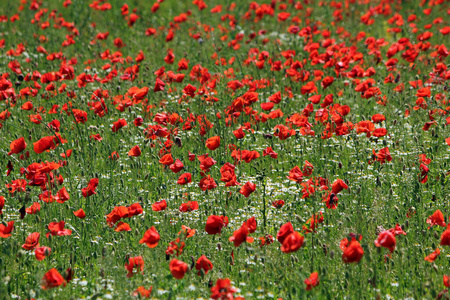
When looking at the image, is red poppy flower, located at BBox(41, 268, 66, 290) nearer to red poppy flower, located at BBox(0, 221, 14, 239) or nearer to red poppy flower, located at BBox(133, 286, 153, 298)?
red poppy flower, located at BBox(133, 286, 153, 298)

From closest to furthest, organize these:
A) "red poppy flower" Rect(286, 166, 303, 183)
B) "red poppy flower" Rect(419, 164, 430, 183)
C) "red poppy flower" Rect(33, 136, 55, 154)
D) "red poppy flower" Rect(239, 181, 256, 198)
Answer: "red poppy flower" Rect(239, 181, 256, 198), "red poppy flower" Rect(286, 166, 303, 183), "red poppy flower" Rect(419, 164, 430, 183), "red poppy flower" Rect(33, 136, 55, 154)

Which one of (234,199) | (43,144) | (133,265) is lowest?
(234,199)

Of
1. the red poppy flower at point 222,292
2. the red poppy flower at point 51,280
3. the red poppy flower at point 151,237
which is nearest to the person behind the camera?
the red poppy flower at point 222,292

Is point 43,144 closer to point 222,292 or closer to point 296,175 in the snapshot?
point 296,175

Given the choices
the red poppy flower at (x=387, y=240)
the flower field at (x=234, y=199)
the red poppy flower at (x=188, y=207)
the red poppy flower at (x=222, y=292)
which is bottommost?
the flower field at (x=234, y=199)

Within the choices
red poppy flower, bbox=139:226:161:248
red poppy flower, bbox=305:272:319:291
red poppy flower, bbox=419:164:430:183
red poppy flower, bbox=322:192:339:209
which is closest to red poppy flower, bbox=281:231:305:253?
red poppy flower, bbox=305:272:319:291

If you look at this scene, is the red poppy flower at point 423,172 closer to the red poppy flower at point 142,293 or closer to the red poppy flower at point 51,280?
the red poppy flower at point 142,293

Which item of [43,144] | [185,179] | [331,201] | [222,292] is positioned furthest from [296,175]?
[43,144]

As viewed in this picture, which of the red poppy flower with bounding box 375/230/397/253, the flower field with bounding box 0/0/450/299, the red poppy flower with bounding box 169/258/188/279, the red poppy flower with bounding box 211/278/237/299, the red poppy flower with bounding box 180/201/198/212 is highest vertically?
the red poppy flower with bounding box 375/230/397/253

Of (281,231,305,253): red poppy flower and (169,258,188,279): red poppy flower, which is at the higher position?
(281,231,305,253): red poppy flower

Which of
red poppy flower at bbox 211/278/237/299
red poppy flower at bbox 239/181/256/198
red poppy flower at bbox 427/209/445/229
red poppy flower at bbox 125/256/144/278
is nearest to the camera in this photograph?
red poppy flower at bbox 211/278/237/299

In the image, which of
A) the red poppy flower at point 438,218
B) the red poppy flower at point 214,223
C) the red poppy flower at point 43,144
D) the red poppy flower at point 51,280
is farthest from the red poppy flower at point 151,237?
the red poppy flower at point 438,218

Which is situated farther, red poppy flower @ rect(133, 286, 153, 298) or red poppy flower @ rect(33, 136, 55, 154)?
red poppy flower @ rect(33, 136, 55, 154)

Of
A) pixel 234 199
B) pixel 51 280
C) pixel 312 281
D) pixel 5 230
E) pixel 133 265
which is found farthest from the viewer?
pixel 234 199
